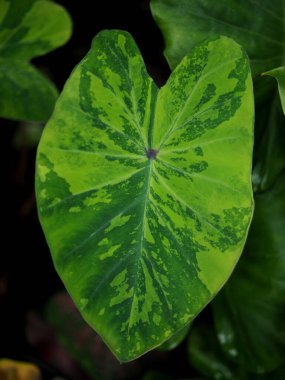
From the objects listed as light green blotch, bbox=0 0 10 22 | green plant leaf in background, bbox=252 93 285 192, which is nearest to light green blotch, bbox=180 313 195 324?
green plant leaf in background, bbox=252 93 285 192

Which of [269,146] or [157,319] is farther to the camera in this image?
[269,146]

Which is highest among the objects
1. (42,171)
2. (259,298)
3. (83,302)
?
(42,171)

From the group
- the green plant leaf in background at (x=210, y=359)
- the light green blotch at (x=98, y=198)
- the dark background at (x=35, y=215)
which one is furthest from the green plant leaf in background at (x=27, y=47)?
the green plant leaf in background at (x=210, y=359)

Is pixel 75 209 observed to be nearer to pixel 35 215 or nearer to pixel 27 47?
pixel 27 47

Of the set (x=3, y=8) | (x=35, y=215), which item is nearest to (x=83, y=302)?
(x=3, y=8)

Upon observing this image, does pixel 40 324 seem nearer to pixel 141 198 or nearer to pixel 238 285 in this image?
pixel 238 285

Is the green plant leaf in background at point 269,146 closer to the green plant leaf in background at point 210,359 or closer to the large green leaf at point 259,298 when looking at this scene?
the large green leaf at point 259,298
